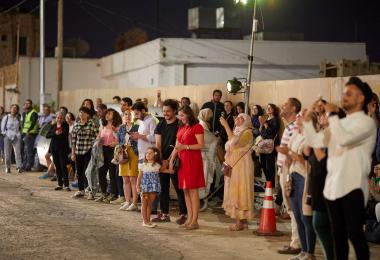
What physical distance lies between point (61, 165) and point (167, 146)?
17.4ft

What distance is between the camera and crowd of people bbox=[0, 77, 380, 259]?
7.84 m

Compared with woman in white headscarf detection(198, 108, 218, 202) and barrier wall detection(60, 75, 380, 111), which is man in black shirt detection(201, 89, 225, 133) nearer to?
barrier wall detection(60, 75, 380, 111)

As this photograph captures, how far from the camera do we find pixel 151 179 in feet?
42.5

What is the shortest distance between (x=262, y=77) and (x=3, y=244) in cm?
2177

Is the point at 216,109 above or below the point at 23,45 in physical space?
below

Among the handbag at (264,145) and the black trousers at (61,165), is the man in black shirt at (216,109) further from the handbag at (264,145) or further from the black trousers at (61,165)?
the black trousers at (61,165)

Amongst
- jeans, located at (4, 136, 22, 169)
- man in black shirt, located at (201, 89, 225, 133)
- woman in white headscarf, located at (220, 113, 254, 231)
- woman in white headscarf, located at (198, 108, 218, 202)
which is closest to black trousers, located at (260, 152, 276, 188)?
woman in white headscarf, located at (198, 108, 218, 202)

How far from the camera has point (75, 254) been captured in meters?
10.2

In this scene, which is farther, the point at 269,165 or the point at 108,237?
the point at 269,165

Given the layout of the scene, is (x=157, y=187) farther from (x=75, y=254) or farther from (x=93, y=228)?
(x=75, y=254)

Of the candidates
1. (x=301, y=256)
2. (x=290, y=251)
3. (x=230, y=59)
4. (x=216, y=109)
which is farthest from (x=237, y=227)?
(x=230, y=59)

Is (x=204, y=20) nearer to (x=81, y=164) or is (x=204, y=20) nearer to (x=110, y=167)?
(x=81, y=164)

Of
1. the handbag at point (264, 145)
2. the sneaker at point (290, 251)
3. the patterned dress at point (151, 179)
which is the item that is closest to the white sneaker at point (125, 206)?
the patterned dress at point (151, 179)

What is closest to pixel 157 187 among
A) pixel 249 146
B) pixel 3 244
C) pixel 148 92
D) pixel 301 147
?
pixel 249 146
